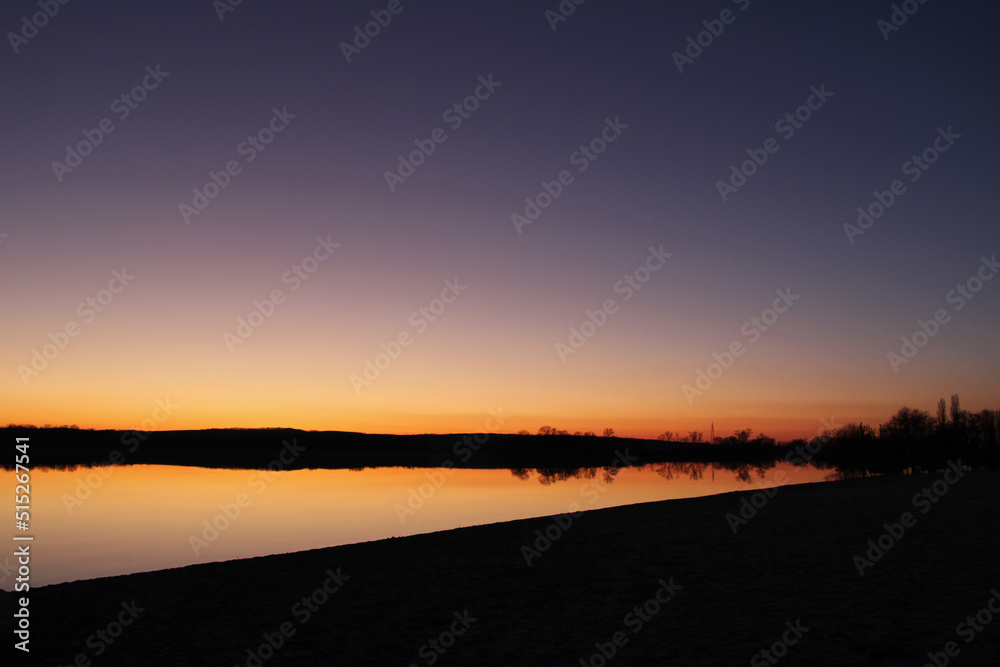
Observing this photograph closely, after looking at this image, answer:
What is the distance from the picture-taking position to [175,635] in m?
10.5

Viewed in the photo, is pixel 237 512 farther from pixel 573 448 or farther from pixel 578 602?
pixel 573 448

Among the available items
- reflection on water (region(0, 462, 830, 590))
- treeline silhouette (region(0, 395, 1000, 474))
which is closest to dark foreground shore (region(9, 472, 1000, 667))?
reflection on water (region(0, 462, 830, 590))

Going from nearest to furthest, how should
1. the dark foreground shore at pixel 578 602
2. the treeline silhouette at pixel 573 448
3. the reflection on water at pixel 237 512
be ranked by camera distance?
the dark foreground shore at pixel 578 602 → the reflection on water at pixel 237 512 → the treeline silhouette at pixel 573 448

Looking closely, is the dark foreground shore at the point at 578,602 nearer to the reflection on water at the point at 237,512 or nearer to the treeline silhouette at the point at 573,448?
the reflection on water at the point at 237,512

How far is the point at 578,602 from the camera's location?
11.1 metres

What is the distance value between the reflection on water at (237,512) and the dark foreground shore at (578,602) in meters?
5.97

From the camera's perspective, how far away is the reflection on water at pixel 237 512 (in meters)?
21.6

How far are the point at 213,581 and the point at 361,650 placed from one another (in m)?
6.89

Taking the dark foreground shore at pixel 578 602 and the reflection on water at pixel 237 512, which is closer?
the dark foreground shore at pixel 578 602

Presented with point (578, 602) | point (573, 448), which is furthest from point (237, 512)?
point (573, 448)

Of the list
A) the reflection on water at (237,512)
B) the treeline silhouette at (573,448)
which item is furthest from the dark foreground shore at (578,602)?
the treeline silhouette at (573,448)

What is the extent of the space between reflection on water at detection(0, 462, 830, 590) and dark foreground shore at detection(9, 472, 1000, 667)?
5973mm

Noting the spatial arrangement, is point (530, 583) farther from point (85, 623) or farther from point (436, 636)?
point (85, 623)

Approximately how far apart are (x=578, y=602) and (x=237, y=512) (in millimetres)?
26066
